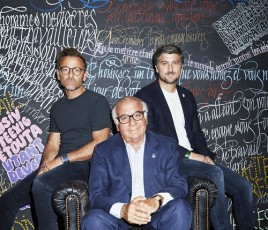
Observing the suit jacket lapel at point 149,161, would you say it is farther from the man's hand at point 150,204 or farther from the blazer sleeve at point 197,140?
the blazer sleeve at point 197,140

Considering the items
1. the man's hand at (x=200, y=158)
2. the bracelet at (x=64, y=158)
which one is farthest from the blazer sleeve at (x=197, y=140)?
the bracelet at (x=64, y=158)

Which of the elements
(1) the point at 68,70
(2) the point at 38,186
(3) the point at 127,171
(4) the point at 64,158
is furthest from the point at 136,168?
(1) the point at 68,70

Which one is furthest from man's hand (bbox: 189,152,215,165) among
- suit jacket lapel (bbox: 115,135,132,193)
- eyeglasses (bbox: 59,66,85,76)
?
Result: eyeglasses (bbox: 59,66,85,76)

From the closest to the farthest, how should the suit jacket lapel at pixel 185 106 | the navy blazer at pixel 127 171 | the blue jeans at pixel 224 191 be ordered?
the navy blazer at pixel 127 171
the blue jeans at pixel 224 191
the suit jacket lapel at pixel 185 106

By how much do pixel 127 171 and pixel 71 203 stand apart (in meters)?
0.48

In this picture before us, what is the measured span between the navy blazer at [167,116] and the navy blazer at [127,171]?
1.52 feet

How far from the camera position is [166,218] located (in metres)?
2.67

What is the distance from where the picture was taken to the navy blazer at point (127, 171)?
2932mm

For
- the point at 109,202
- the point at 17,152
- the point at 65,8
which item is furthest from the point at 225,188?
the point at 65,8

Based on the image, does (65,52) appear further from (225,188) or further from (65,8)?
(225,188)

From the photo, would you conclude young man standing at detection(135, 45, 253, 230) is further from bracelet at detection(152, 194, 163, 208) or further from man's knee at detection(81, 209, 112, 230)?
man's knee at detection(81, 209, 112, 230)

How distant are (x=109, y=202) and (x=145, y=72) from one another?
1850 millimetres

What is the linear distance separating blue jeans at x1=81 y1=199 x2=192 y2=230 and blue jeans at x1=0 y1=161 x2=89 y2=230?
2.01 feet

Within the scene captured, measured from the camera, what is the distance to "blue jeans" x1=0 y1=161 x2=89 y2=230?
3191mm
